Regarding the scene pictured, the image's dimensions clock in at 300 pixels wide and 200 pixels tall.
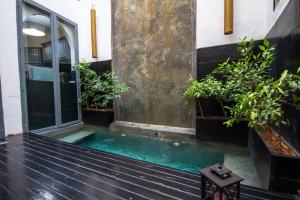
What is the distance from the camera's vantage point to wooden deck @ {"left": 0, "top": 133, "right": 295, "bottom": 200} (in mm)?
1397

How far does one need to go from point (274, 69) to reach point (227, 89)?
0.67 m

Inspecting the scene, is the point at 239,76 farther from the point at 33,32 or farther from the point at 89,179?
the point at 33,32

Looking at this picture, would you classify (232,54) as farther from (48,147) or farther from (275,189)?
(48,147)

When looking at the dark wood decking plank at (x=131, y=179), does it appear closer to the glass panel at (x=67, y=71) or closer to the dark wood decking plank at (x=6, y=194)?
the dark wood decking plank at (x=6, y=194)

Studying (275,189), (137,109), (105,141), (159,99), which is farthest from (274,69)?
(105,141)

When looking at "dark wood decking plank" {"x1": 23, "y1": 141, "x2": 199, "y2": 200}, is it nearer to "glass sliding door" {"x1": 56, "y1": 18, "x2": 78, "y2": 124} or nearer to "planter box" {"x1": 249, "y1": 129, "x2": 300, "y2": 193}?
"planter box" {"x1": 249, "y1": 129, "x2": 300, "y2": 193}

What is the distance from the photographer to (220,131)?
3.17 metres

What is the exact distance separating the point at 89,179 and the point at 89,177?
0.13 feet

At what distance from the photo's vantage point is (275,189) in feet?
4.89

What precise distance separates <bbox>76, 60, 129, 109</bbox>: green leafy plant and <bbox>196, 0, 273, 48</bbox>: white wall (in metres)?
2.10

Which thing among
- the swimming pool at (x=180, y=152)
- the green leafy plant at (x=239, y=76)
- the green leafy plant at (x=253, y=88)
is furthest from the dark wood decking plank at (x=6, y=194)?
the green leafy plant at (x=239, y=76)

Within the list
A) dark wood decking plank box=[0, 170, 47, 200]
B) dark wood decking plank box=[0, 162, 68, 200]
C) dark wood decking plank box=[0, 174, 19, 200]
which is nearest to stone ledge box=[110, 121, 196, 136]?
dark wood decking plank box=[0, 162, 68, 200]

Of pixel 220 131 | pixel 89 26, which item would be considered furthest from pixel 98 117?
pixel 220 131

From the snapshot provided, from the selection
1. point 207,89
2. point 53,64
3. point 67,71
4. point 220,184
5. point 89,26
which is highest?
point 89,26
